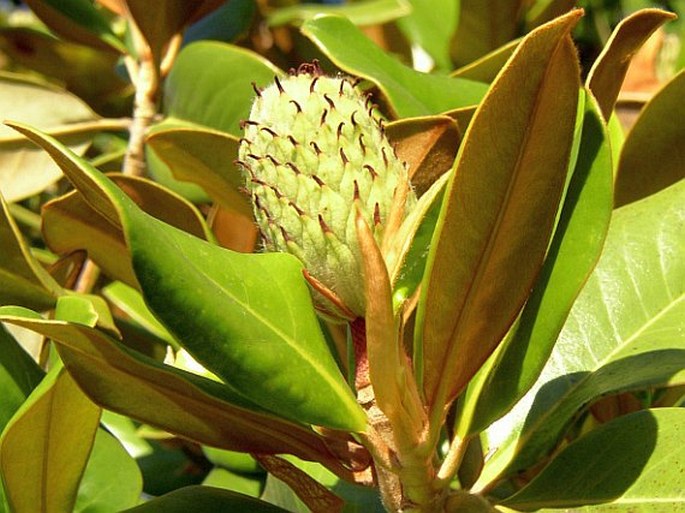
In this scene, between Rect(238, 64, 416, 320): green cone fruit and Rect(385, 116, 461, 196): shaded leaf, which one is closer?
Rect(238, 64, 416, 320): green cone fruit

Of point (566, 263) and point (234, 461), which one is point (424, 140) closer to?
point (566, 263)

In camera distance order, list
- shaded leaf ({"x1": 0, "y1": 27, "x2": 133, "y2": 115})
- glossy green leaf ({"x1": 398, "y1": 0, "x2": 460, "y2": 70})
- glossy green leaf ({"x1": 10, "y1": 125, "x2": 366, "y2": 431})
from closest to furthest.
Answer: glossy green leaf ({"x1": 10, "y1": 125, "x2": 366, "y2": 431}) < glossy green leaf ({"x1": 398, "y1": 0, "x2": 460, "y2": 70}) < shaded leaf ({"x1": 0, "y1": 27, "x2": 133, "y2": 115})

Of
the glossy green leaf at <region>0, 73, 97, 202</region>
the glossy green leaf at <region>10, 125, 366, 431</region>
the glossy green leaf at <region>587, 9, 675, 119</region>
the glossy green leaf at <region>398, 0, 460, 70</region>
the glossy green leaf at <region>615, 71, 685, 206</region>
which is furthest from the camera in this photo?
the glossy green leaf at <region>398, 0, 460, 70</region>

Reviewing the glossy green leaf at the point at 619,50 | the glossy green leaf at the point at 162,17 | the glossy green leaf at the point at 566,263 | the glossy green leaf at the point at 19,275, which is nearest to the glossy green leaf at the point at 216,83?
the glossy green leaf at the point at 162,17

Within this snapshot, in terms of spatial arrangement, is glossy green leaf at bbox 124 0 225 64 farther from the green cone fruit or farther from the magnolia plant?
the green cone fruit

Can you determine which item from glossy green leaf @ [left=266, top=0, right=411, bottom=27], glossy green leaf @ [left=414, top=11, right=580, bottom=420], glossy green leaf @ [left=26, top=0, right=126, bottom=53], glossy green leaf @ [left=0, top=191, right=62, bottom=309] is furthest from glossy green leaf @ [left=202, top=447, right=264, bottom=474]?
glossy green leaf @ [left=266, top=0, right=411, bottom=27]
